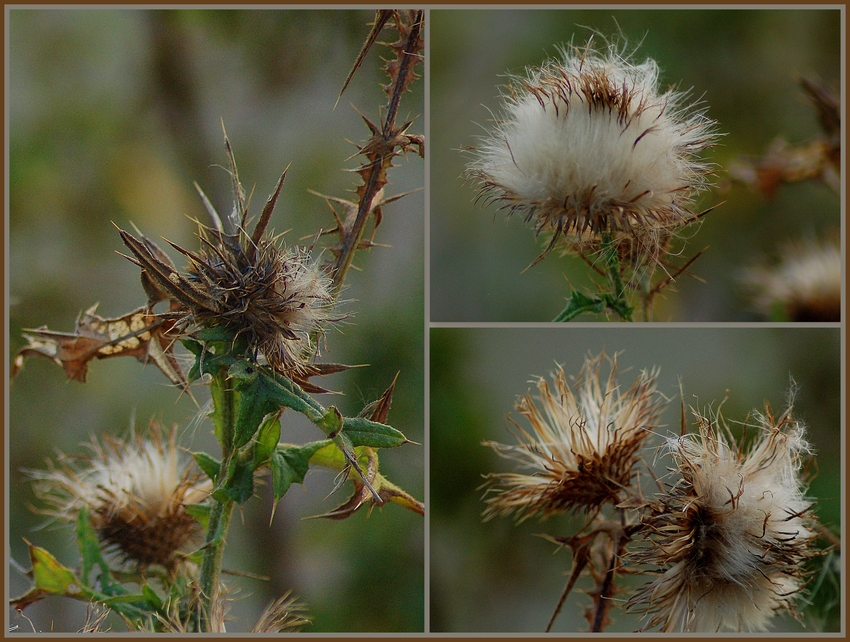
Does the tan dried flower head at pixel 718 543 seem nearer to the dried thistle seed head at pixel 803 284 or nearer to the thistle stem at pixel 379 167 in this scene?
the thistle stem at pixel 379 167

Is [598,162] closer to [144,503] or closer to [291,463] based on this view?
[291,463]

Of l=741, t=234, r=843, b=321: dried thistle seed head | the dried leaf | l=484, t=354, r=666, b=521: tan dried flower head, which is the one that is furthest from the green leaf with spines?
l=741, t=234, r=843, b=321: dried thistle seed head

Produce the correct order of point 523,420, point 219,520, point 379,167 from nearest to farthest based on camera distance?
point 219,520
point 379,167
point 523,420

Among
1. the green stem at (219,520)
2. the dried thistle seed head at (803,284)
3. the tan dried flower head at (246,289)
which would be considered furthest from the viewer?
the dried thistle seed head at (803,284)

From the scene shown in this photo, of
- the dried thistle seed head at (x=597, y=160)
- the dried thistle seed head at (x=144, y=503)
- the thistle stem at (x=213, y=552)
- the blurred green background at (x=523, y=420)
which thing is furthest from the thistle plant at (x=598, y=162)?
the dried thistle seed head at (x=144, y=503)

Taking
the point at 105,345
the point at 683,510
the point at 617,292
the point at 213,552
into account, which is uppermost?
the point at 617,292

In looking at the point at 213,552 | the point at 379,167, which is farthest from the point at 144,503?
the point at 379,167
